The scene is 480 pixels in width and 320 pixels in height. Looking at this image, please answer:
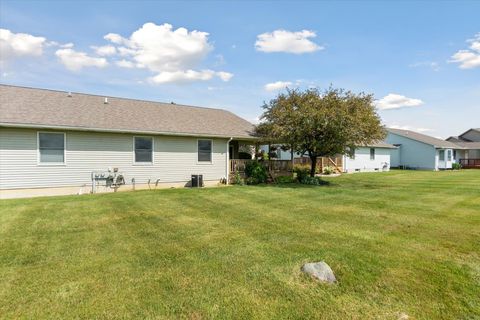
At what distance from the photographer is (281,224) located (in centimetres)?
723

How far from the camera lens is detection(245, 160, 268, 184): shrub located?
648 inches

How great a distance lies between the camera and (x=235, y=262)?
4742mm

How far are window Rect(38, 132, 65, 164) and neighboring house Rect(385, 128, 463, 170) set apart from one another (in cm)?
3552

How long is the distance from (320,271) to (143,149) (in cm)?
1166

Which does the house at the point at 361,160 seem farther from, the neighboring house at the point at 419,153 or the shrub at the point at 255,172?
the shrub at the point at 255,172

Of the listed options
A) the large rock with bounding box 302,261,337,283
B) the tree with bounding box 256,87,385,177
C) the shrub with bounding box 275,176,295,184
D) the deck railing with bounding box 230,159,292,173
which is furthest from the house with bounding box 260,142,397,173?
the large rock with bounding box 302,261,337,283

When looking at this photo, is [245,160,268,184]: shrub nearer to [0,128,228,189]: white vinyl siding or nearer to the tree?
[0,128,228,189]: white vinyl siding

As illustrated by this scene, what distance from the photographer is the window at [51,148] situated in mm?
11703

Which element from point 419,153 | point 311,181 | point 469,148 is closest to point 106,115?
point 311,181

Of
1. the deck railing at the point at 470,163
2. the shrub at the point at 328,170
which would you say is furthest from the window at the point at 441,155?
the shrub at the point at 328,170

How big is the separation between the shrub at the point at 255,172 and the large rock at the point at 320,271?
1199cm

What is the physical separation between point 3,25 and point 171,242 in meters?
13.0

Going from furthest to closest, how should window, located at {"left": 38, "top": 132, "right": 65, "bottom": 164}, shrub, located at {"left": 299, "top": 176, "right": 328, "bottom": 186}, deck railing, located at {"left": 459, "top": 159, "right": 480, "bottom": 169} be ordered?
deck railing, located at {"left": 459, "top": 159, "right": 480, "bottom": 169}, shrub, located at {"left": 299, "top": 176, "right": 328, "bottom": 186}, window, located at {"left": 38, "top": 132, "right": 65, "bottom": 164}

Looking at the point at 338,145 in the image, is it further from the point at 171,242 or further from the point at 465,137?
the point at 465,137
